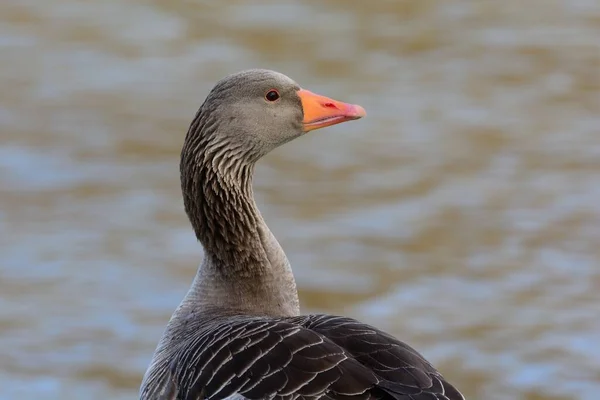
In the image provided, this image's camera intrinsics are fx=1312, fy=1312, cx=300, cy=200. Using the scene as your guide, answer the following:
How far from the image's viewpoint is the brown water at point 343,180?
9773mm

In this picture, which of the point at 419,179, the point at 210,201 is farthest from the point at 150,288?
the point at 210,201

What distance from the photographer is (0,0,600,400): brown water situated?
977 centimetres

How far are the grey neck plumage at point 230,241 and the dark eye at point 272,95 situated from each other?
298 millimetres

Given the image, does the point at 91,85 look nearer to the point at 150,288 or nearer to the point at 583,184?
the point at 150,288

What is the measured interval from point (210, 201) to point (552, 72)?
28.7 ft

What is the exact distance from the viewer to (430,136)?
13211 millimetres

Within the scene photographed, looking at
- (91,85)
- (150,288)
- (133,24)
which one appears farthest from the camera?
(133,24)

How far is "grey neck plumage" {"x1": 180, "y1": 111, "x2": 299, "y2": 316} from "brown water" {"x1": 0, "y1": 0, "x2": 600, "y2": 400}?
2.64 meters

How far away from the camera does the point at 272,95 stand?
6.81 metres

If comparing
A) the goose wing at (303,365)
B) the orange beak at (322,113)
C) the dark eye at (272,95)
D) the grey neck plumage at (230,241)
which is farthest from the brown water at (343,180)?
the goose wing at (303,365)

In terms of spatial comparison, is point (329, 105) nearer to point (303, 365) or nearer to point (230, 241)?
point (230, 241)

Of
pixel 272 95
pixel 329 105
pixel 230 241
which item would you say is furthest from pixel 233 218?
pixel 329 105

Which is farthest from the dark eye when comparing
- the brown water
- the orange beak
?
the brown water

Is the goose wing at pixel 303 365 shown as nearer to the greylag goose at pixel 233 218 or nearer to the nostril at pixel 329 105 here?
the greylag goose at pixel 233 218
